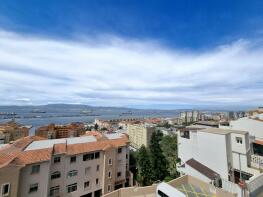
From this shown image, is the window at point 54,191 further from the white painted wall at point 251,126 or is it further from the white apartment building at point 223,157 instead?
the white painted wall at point 251,126

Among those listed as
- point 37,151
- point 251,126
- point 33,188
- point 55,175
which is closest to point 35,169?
point 37,151

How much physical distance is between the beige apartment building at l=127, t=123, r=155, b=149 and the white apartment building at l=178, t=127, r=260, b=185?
47795 mm

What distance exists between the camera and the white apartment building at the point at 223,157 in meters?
16.8

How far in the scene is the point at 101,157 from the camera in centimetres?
2481

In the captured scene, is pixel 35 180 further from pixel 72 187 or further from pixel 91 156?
pixel 91 156

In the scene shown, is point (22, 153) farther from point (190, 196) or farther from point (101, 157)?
point (190, 196)

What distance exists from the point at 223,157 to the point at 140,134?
5793 cm

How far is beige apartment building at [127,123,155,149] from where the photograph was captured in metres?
69.4

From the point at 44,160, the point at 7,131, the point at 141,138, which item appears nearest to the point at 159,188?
the point at 44,160

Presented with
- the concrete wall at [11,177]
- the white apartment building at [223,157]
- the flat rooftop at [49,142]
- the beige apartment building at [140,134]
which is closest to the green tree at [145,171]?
the flat rooftop at [49,142]

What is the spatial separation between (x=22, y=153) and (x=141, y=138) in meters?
58.8

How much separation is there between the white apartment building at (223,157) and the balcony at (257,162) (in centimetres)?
33

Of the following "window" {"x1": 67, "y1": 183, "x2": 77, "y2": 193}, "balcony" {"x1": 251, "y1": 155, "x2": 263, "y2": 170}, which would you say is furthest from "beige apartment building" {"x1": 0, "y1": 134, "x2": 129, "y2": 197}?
"balcony" {"x1": 251, "y1": 155, "x2": 263, "y2": 170}

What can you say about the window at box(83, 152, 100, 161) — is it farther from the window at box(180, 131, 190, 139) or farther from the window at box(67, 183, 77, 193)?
the window at box(180, 131, 190, 139)
